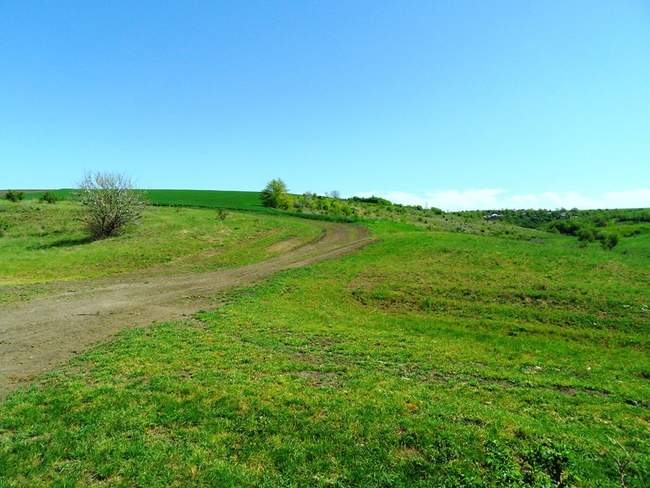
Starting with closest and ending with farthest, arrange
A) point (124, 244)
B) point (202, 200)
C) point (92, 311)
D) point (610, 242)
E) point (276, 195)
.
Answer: point (92, 311)
point (124, 244)
point (610, 242)
point (276, 195)
point (202, 200)

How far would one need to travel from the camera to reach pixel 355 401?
916 cm

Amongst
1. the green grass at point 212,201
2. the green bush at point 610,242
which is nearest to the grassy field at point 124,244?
the green grass at point 212,201

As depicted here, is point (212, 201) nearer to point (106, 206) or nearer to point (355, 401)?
point (106, 206)

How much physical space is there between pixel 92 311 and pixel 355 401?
15.2 meters

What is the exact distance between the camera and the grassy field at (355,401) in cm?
688

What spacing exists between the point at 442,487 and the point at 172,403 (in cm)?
644

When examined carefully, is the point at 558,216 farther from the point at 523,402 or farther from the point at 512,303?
the point at 523,402

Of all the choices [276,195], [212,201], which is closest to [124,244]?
[276,195]

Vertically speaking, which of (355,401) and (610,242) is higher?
(610,242)

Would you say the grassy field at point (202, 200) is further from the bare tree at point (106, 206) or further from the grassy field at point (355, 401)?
the grassy field at point (355, 401)

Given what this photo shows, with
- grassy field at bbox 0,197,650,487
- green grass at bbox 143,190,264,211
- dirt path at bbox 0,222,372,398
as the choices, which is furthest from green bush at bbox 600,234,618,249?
green grass at bbox 143,190,264,211

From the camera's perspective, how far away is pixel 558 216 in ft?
472

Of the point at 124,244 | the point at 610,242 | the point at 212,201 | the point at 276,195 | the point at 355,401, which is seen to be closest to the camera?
the point at 355,401

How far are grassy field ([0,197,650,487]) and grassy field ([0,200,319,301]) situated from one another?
49.9ft
